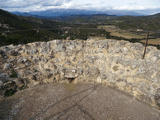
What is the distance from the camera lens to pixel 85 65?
12375mm

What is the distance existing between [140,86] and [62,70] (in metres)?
7.42

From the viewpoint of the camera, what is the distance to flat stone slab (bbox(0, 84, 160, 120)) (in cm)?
768

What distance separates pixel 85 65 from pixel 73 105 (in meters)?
4.91

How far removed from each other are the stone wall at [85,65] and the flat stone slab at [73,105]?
1.00m

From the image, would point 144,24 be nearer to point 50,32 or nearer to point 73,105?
point 50,32

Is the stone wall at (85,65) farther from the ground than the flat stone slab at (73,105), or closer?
farther from the ground

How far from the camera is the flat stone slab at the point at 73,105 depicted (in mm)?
7676

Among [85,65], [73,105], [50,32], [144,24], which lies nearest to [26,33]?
[50,32]

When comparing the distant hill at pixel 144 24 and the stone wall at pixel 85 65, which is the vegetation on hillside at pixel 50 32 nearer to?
the stone wall at pixel 85 65

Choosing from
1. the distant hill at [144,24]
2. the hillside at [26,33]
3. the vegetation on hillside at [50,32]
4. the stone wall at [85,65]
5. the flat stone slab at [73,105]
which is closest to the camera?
the flat stone slab at [73,105]

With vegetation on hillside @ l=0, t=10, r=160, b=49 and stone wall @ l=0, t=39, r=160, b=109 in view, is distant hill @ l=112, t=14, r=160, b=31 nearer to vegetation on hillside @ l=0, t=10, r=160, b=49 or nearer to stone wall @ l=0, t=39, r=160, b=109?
vegetation on hillside @ l=0, t=10, r=160, b=49

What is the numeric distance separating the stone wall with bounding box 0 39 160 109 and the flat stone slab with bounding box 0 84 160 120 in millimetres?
1000

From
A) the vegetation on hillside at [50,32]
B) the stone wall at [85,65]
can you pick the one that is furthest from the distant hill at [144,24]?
the stone wall at [85,65]

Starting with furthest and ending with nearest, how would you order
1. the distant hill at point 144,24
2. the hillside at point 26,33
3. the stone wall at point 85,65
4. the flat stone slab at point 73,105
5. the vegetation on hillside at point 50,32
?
the distant hill at point 144,24 < the hillside at point 26,33 < the vegetation on hillside at point 50,32 < the stone wall at point 85,65 < the flat stone slab at point 73,105
